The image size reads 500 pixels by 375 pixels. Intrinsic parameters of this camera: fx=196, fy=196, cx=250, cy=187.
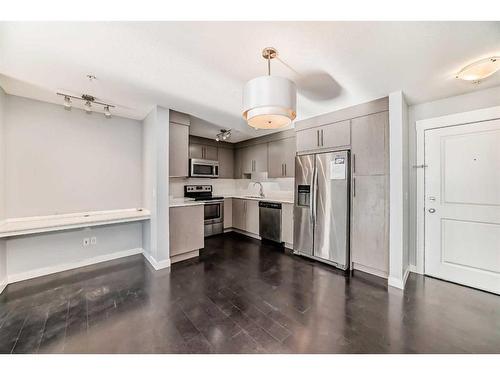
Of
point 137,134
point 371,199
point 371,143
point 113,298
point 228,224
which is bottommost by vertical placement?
point 113,298

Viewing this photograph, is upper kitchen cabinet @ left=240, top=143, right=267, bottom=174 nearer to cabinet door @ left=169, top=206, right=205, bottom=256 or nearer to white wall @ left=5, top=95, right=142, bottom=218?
cabinet door @ left=169, top=206, right=205, bottom=256

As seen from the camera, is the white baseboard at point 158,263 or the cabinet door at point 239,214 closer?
the white baseboard at point 158,263

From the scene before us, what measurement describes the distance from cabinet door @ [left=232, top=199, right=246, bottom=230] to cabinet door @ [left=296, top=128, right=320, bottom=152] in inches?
74.5

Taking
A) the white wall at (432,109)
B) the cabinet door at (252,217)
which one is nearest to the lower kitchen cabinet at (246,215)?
the cabinet door at (252,217)

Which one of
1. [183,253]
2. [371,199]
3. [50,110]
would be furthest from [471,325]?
[50,110]

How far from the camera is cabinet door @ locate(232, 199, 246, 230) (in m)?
4.58

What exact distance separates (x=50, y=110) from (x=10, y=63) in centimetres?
106

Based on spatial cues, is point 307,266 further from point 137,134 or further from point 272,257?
point 137,134

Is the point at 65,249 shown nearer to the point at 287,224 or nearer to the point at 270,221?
the point at 270,221

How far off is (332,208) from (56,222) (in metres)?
3.73

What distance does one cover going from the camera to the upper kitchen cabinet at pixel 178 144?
3.10m

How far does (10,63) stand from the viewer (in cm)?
183

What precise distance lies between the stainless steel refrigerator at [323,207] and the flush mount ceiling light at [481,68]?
1.29 metres

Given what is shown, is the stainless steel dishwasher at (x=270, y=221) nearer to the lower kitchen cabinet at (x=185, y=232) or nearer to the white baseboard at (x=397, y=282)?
the lower kitchen cabinet at (x=185, y=232)
